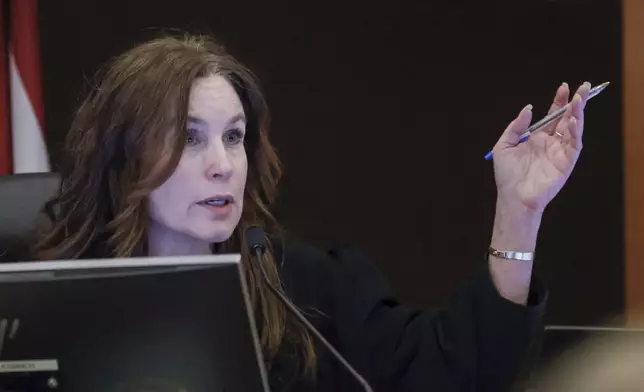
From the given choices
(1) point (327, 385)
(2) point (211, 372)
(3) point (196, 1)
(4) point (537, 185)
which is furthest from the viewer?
(3) point (196, 1)

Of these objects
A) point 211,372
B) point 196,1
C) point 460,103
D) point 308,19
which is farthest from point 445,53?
point 211,372

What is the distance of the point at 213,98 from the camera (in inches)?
42.3

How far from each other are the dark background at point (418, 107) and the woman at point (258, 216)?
2.79 ft

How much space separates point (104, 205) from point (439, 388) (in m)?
0.58

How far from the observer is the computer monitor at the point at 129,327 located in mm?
630

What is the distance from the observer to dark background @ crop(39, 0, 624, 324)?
2072mm

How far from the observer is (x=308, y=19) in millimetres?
2074

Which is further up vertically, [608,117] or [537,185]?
[608,117]

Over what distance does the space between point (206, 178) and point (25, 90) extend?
3.49ft

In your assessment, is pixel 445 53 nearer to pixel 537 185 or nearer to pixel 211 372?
pixel 537 185

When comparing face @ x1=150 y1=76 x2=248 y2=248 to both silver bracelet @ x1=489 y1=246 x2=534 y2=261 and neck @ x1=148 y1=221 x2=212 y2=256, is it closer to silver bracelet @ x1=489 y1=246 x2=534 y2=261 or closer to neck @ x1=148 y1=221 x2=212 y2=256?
neck @ x1=148 y1=221 x2=212 y2=256

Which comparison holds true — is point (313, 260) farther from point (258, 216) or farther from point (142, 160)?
point (142, 160)

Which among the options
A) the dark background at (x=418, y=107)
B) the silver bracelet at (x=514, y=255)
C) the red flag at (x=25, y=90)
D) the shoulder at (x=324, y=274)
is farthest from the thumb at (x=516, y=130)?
the red flag at (x=25, y=90)

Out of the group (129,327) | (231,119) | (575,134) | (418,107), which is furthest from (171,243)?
(418,107)
